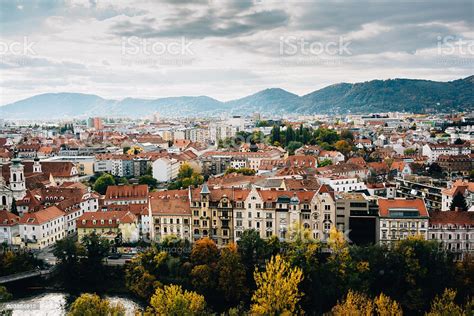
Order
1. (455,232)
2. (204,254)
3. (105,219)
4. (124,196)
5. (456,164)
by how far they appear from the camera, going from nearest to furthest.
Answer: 1. (204,254)
2. (455,232)
3. (105,219)
4. (124,196)
5. (456,164)

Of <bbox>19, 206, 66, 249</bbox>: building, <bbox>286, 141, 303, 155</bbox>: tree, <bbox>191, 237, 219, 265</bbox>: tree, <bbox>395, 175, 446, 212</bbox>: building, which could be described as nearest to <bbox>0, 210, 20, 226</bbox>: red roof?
<bbox>19, 206, 66, 249</bbox>: building

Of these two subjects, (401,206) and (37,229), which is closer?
(401,206)

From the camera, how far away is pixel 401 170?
179 feet

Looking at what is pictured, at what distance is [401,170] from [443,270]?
101 feet

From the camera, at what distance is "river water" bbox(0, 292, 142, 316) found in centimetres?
2559

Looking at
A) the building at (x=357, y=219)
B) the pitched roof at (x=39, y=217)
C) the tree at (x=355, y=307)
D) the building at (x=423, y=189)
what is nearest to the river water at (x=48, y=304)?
the pitched roof at (x=39, y=217)

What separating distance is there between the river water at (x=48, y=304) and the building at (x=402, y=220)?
15.6 m

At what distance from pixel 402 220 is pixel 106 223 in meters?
20.7

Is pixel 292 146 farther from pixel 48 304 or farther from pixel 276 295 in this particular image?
pixel 276 295

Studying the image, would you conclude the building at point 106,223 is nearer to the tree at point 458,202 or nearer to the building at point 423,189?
the tree at point 458,202

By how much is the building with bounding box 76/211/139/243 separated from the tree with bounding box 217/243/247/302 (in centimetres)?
961

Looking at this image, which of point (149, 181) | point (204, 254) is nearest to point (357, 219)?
point (204, 254)

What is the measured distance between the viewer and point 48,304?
2691cm

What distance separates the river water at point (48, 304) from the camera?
84.0ft
